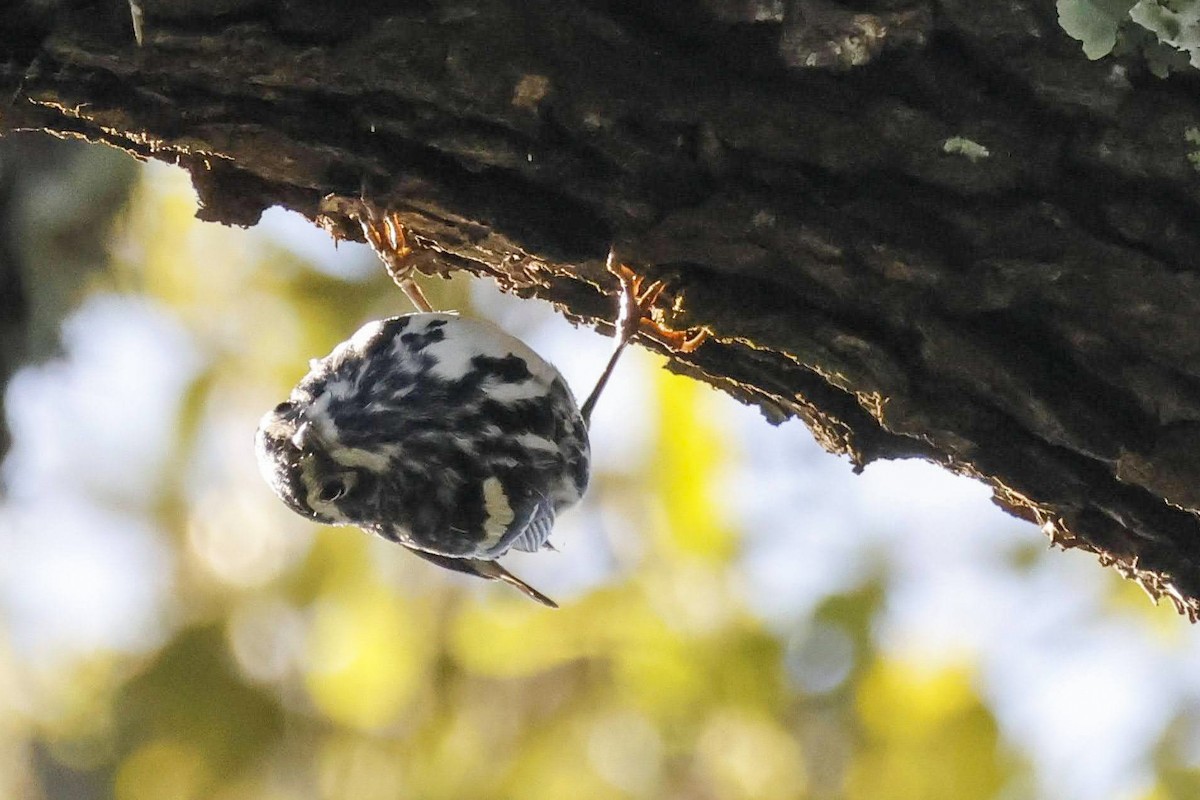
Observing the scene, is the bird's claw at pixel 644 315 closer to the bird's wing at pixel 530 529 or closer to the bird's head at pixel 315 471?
the bird's wing at pixel 530 529

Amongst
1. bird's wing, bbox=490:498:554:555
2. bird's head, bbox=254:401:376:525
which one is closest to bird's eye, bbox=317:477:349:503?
bird's head, bbox=254:401:376:525

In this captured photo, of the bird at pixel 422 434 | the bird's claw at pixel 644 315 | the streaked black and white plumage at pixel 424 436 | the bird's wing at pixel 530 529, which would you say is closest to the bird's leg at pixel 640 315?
the bird's claw at pixel 644 315

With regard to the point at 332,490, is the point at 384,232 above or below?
above

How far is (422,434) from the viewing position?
117 inches

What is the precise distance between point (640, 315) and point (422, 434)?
2.07ft

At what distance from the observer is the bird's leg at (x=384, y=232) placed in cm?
255

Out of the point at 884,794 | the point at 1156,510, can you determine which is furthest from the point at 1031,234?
the point at 884,794

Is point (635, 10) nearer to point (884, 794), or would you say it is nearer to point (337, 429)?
point (337, 429)

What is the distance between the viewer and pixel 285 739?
649cm

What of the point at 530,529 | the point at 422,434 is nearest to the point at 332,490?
the point at 422,434

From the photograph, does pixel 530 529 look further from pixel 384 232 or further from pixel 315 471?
pixel 384 232

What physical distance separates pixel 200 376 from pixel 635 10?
4906 millimetres

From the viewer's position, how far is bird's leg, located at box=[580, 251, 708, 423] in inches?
99.1

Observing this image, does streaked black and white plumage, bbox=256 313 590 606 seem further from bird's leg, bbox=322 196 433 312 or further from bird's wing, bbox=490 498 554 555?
bird's leg, bbox=322 196 433 312
